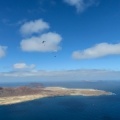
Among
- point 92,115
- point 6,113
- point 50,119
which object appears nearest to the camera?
point 50,119

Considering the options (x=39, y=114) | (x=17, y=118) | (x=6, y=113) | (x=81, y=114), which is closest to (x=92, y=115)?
(x=81, y=114)

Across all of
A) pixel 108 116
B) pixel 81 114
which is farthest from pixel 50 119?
pixel 108 116

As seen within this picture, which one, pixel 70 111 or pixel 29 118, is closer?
pixel 29 118

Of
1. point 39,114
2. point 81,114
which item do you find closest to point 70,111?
point 81,114

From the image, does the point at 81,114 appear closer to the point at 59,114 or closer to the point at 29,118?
the point at 59,114

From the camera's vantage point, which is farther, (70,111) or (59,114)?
(70,111)

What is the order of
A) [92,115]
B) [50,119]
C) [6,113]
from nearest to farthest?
[50,119]
[92,115]
[6,113]

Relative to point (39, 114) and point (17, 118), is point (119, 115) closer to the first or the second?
point (39, 114)
